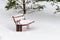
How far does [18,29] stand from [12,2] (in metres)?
2.12

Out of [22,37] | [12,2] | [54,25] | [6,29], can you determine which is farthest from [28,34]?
[12,2]

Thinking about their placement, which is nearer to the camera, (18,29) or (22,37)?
(22,37)

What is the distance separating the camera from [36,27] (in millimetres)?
6277

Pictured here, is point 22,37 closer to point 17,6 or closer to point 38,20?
point 38,20

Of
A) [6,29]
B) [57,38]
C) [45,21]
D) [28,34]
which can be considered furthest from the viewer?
[45,21]

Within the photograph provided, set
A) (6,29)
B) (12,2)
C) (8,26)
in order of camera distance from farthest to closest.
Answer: (12,2)
(8,26)
(6,29)

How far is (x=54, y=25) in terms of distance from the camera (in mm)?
6473

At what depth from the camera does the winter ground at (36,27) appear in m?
5.30

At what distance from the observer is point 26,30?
5977 millimetres

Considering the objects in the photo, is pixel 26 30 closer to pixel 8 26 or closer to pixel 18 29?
pixel 18 29

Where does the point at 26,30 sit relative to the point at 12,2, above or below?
below

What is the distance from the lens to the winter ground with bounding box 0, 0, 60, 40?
5.30m

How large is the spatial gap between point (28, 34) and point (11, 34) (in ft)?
1.61

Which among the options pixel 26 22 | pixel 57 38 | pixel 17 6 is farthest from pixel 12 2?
pixel 57 38
